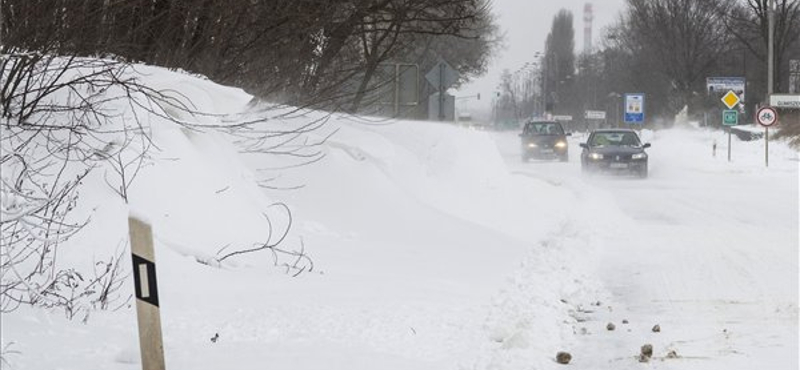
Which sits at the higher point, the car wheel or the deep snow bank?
the deep snow bank

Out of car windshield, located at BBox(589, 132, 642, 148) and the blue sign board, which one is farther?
the blue sign board

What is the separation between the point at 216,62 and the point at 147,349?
6.41 meters

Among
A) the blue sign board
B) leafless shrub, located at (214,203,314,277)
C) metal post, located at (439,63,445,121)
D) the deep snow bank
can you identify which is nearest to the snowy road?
the deep snow bank

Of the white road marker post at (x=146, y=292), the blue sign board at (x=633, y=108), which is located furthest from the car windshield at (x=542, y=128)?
the white road marker post at (x=146, y=292)

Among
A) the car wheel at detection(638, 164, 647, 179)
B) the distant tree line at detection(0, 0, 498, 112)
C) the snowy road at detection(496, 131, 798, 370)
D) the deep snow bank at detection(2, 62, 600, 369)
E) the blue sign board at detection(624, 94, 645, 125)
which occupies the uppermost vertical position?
the distant tree line at detection(0, 0, 498, 112)

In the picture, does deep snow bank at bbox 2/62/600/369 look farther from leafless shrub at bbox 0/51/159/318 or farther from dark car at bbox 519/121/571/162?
dark car at bbox 519/121/571/162

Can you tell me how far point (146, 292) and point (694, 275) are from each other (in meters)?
7.05

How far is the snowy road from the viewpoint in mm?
6961

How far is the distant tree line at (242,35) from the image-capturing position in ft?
23.7

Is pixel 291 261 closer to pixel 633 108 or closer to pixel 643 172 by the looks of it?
pixel 643 172

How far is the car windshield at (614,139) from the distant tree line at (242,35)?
A: 16795mm

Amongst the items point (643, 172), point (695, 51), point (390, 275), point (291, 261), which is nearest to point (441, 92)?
point (643, 172)

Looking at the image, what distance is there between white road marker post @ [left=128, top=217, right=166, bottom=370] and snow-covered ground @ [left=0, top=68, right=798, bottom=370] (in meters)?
0.76

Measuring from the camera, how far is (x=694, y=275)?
1032cm
